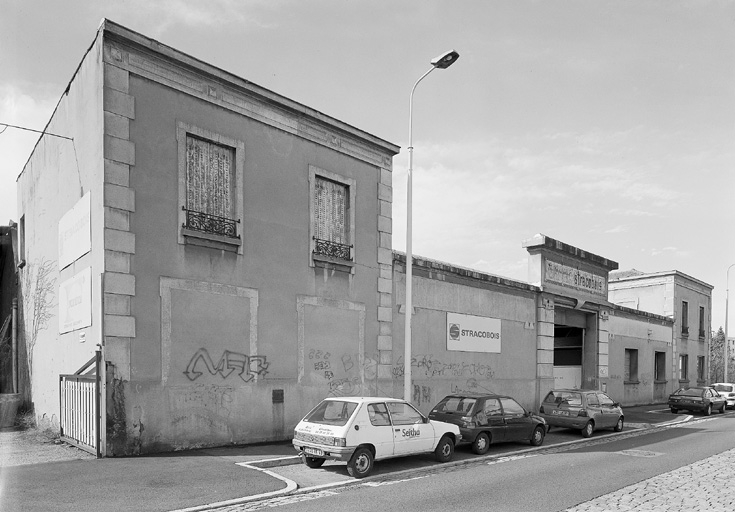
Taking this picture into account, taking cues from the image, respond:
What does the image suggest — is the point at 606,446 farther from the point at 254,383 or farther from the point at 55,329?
the point at 55,329

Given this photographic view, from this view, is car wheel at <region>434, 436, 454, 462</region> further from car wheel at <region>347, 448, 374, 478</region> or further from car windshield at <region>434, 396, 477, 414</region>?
car wheel at <region>347, 448, 374, 478</region>

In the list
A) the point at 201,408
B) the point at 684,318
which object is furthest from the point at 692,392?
the point at 201,408

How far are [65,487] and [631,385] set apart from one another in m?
30.5

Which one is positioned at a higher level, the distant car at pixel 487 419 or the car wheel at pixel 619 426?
the distant car at pixel 487 419

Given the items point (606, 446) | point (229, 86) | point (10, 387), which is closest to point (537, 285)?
point (606, 446)

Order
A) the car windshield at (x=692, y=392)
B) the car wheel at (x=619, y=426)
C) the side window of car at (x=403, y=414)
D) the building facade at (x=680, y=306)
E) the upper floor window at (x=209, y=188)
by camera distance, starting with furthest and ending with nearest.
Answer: the building facade at (x=680, y=306) < the car windshield at (x=692, y=392) < the car wheel at (x=619, y=426) < the upper floor window at (x=209, y=188) < the side window of car at (x=403, y=414)

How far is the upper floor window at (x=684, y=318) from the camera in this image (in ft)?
133

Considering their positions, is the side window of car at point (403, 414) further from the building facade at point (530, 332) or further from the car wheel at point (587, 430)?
the car wheel at point (587, 430)

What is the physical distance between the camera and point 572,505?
960 cm

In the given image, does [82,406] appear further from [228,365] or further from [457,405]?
[457,405]

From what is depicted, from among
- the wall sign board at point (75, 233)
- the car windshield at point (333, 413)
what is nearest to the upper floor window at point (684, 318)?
the car windshield at point (333, 413)

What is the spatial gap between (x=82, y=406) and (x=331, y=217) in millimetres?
8070

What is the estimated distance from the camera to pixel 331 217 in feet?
58.0

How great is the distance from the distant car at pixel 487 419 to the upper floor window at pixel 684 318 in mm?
29401
